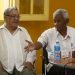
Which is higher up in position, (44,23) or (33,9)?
(33,9)

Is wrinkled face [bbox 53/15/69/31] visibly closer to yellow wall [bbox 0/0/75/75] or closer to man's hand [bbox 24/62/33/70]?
man's hand [bbox 24/62/33/70]

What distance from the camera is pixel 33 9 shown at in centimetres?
493

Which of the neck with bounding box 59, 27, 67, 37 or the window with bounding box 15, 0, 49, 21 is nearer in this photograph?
the neck with bounding box 59, 27, 67, 37

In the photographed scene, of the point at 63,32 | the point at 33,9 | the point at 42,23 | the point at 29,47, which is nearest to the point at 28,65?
the point at 29,47

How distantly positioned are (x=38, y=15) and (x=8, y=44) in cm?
141

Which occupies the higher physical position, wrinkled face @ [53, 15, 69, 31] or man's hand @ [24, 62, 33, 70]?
wrinkled face @ [53, 15, 69, 31]

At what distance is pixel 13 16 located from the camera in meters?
3.75

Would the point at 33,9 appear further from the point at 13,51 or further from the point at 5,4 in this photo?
the point at 13,51

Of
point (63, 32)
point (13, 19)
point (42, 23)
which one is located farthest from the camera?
point (42, 23)

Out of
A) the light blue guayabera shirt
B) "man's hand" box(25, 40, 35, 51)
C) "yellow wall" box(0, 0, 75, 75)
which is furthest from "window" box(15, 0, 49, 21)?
"man's hand" box(25, 40, 35, 51)

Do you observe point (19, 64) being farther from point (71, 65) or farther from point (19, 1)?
point (19, 1)

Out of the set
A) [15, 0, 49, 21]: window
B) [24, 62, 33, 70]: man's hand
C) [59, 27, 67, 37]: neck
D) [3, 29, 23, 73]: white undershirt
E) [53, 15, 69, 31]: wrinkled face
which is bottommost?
[24, 62, 33, 70]: man's hand

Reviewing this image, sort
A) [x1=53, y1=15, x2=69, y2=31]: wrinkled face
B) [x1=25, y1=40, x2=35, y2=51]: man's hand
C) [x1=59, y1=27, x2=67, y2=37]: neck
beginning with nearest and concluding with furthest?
1. [x1=25, y1=40, x2=35, y2=51]: man's hand
2. [x1=53, y1=15, x2=69, y2=31]: wrinkled face
3. [x1=59, y1=27, x2=67, y2=37]: neck

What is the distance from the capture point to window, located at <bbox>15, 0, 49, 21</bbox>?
4855mm
